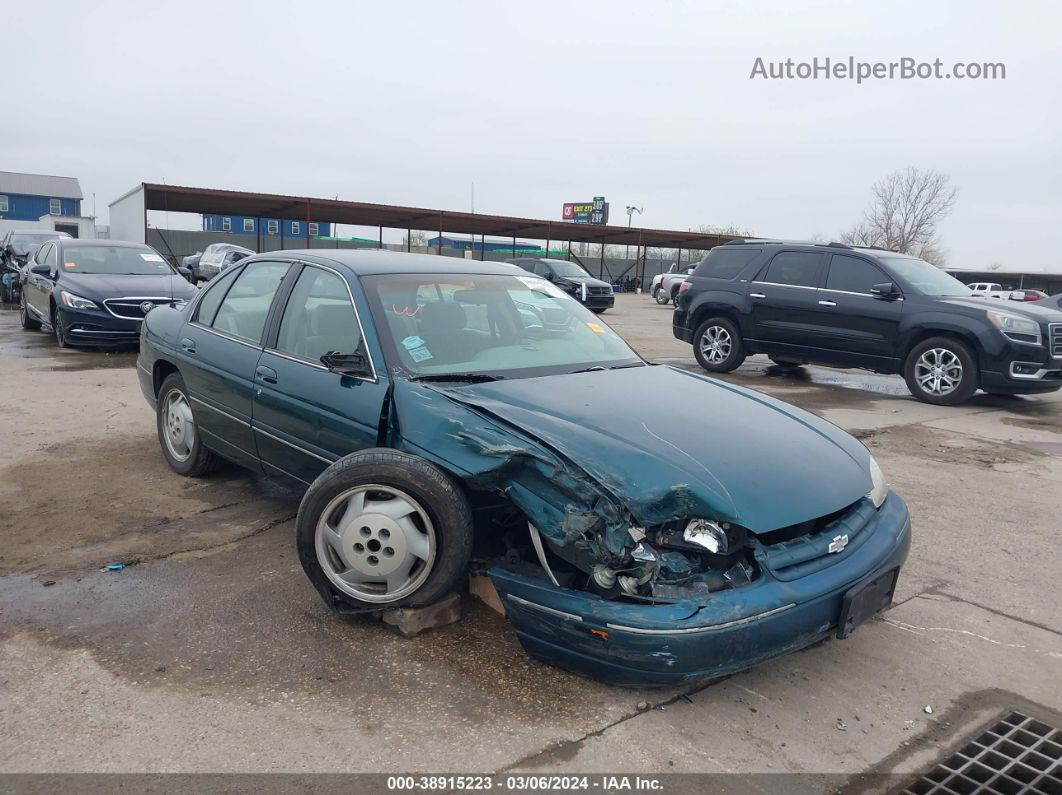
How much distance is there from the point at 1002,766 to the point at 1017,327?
24.1 ft

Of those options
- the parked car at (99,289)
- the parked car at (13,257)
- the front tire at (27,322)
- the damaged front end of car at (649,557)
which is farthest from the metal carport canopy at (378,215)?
the damaged front end of car at (649,557)

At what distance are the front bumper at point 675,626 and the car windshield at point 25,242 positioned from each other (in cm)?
1898

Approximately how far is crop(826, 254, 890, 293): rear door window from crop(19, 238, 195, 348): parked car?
8.27 m

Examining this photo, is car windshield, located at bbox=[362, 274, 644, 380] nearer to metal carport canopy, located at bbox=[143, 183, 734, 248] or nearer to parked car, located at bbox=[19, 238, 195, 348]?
parked car, located at bbox=[19, 238, 195, 348]

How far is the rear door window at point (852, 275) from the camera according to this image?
9.50 meters

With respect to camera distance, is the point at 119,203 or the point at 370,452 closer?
the point at 370,452

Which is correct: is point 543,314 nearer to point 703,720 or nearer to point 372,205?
point 703,720

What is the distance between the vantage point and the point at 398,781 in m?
2.36

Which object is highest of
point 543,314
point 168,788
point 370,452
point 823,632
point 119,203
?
point 119,203

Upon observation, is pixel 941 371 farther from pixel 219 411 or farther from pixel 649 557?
pixel 219 411

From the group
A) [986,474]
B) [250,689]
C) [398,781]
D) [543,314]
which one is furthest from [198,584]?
[986,474]

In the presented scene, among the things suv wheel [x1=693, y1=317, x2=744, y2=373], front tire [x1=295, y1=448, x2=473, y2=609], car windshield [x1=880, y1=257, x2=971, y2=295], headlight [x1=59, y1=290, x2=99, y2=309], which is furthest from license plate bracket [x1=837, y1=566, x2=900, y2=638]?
headlight [x1=59, y1=290, x2=99, y2=309]

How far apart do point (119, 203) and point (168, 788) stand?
2837cm

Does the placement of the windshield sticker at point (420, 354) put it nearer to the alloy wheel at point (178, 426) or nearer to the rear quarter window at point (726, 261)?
the alloy wheel at point (178, 426)
